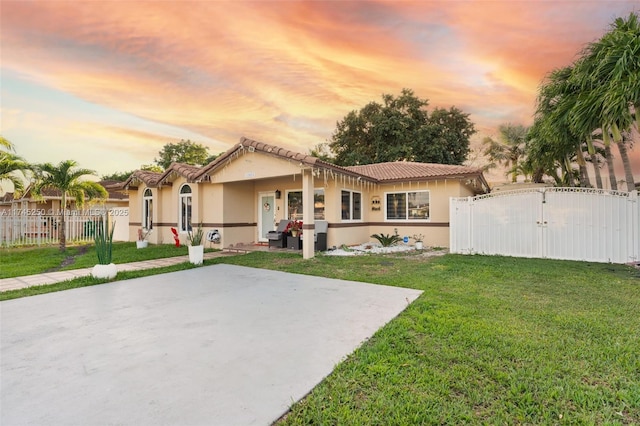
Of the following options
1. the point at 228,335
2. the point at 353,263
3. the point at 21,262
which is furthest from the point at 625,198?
the point at 21,262

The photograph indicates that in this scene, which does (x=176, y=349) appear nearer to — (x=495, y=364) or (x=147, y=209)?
(x=495, y=364)

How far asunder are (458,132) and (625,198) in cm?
1925

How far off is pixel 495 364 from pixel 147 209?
1660 cm

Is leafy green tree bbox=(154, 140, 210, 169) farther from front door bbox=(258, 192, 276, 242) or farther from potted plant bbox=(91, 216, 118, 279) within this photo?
potted plant bbox=(91, 216, 118, 279)

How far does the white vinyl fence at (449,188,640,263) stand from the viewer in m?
8.49

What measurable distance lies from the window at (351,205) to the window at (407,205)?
1336 millimetres

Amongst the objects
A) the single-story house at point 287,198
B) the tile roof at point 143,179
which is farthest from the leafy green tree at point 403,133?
the tile roof at point 143,179

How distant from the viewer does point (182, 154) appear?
33.2 metres

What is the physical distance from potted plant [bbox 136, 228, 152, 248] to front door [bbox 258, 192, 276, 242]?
5060 mm

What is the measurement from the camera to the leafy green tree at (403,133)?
81.2ft

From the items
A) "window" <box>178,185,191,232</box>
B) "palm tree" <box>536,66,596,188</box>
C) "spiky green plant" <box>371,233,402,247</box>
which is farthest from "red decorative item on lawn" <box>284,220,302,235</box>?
"palm tree" <box>536,66,596,188</box>

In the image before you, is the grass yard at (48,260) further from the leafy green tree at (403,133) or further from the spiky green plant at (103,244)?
the leafy green tree at (403,133)

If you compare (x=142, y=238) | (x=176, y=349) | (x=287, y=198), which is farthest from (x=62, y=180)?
(x=176, y=349)

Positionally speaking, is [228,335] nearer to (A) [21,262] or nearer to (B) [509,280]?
(B) [509,280]
